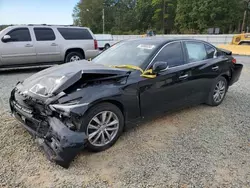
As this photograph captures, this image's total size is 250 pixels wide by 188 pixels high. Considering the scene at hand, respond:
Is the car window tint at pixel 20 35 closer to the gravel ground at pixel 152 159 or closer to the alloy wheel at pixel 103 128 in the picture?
the gravel ground at pixel 152 159

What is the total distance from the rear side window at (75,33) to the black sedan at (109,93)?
5067mm

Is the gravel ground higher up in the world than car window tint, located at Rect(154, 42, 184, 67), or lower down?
lower down

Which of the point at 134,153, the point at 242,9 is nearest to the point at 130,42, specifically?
the point at 134,153

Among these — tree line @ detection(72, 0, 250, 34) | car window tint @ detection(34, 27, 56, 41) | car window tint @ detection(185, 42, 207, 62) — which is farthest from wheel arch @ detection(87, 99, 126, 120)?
tree line @ detection(72, 0, 250, 34)

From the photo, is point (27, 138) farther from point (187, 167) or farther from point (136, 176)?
point (187, 167)

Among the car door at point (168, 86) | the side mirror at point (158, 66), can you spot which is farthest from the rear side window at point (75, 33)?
the side mirror at point (158, 66)

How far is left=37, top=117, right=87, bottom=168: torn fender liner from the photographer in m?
2.58

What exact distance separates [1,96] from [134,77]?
3703 millimetres

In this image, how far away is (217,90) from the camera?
483 centimetres

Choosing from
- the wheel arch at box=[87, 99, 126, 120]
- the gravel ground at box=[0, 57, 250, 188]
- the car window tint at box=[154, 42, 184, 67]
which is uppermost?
the car window tint at box=[154, 42, 184, 67]

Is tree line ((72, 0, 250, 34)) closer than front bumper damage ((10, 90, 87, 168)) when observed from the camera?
No

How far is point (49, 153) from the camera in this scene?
273 centimetres

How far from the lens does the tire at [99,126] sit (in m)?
2.86

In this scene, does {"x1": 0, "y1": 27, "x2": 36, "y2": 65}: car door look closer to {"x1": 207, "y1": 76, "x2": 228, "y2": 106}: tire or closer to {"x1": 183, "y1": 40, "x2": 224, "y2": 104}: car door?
{"x1": 183, "y1": 40, "x2": 224, "y2": 104}: car door
